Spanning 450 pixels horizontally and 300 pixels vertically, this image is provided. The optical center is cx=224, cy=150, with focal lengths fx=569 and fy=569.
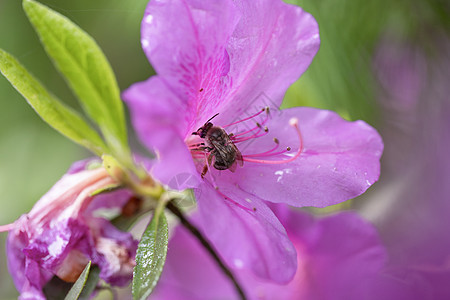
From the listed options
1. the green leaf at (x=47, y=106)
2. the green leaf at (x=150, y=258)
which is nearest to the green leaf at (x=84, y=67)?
the green leaf at (x=47, y=106)

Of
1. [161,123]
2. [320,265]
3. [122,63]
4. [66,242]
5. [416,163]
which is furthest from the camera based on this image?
[122,63]

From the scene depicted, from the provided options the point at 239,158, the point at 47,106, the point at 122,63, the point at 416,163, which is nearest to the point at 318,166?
the point at 239,158

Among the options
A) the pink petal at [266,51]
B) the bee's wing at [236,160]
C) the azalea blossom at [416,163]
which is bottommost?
the azalea blossom at [416,163]

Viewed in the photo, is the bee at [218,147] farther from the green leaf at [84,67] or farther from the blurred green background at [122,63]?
the blurred green background at [122,63]

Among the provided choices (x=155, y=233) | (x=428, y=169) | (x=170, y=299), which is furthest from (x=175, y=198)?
(x=428, y=169)

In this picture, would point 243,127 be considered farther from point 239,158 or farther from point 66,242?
point 66,242

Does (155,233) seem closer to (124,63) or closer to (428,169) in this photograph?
(428,169)

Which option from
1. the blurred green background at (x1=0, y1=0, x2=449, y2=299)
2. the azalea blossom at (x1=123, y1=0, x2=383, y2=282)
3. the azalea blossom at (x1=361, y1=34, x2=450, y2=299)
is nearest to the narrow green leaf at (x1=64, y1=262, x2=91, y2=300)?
the azalea blossom at (x1=123, y1=0, x2=383, y2=282)
